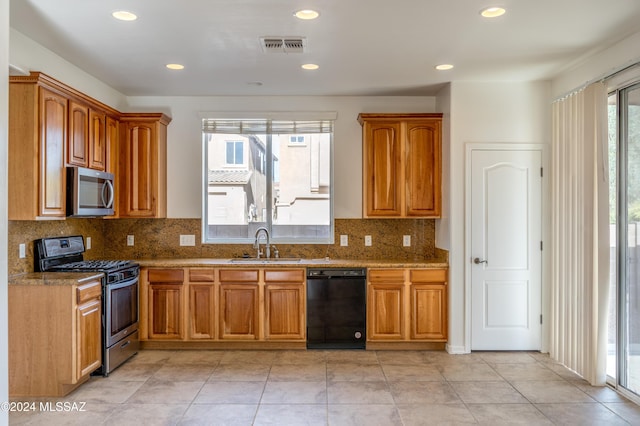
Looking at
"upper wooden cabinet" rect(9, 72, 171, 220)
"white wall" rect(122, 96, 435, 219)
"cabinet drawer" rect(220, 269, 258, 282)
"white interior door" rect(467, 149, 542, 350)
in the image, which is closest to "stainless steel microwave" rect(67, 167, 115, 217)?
"upper wooden cabinet" rect(9, 72, 171, 220)

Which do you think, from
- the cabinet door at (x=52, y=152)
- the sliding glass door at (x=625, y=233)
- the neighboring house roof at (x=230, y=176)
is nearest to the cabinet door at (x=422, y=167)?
the sliding glass door at (x=625, y=233)

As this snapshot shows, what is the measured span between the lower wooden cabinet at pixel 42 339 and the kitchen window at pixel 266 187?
2.06m

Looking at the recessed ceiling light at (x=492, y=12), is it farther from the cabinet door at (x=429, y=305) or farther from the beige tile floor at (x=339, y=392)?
the beige tile floor at (x=339, y=392)

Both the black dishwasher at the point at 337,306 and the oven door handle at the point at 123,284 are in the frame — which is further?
the black dishwasher at the point at 337,306

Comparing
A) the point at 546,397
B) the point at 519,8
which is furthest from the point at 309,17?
the point at 546,397

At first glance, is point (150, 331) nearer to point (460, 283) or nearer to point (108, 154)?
point (108, 154)

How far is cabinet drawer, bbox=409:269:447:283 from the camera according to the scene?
4.67 metres

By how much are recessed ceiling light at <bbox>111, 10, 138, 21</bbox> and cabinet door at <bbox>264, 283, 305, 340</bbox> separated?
268 cm

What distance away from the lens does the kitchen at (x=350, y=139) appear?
4539 mm

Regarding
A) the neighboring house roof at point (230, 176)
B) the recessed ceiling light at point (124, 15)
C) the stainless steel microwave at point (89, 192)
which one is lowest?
the stainless steel microwave at point (89, 192)

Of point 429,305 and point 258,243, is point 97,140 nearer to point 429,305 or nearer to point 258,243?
point 258,243

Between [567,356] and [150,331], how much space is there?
Answer: 3961 millimetres

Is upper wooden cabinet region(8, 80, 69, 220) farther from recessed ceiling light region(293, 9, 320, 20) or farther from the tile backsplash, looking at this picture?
recessed ceiling light region(293, 9, 320, 20)

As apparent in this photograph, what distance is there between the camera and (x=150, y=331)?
470cm
